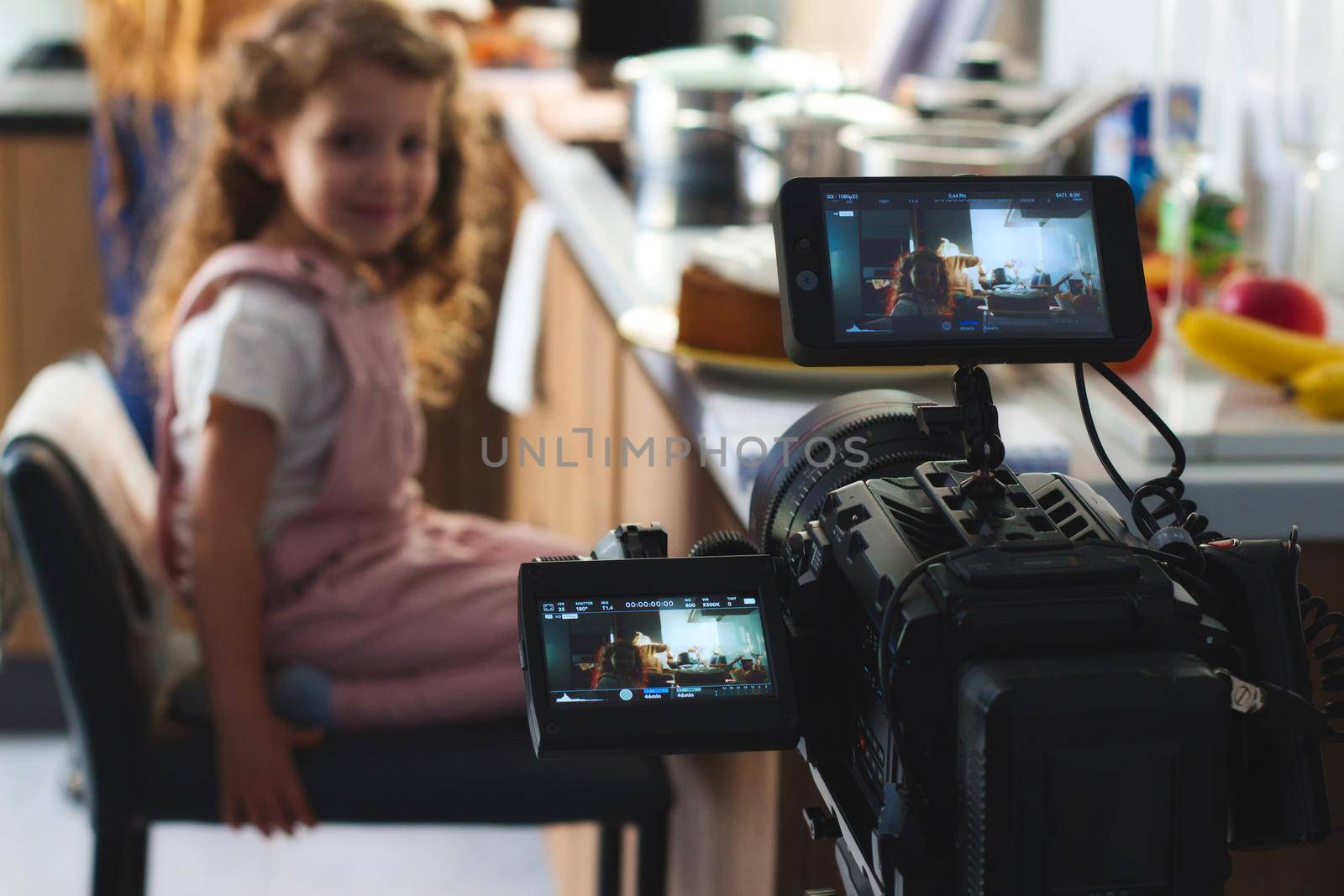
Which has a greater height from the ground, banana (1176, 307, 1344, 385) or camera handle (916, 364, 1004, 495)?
camera handle (916, 364, 1004, 495)

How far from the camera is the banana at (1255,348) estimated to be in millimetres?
1260

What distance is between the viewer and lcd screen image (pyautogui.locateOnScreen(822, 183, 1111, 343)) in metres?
0.66

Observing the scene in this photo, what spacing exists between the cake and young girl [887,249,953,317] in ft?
1.89

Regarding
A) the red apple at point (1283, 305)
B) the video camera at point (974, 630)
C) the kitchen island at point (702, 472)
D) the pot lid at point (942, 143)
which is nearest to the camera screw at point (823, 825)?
the video camera at point (974, 630)

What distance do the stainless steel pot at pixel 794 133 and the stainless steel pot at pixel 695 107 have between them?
1.6 inches

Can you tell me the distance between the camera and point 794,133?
70.8 inches

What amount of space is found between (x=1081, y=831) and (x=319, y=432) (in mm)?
1195

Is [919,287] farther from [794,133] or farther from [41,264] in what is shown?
[41,264]

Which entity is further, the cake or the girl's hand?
the girl's hand

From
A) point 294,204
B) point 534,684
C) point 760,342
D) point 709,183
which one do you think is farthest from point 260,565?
point 534,684

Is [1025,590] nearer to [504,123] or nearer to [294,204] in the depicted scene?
[294,204]

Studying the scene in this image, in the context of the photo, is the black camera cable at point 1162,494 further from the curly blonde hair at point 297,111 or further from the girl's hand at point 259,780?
the curly blonde hair at point 297,111

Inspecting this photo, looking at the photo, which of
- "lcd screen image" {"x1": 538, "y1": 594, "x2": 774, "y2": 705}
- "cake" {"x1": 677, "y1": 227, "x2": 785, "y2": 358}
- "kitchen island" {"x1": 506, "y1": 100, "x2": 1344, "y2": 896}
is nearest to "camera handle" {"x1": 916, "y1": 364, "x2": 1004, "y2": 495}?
"lcd screen image" {"x1": 538, "y1": 594, "x2": 774, "y2": 705}

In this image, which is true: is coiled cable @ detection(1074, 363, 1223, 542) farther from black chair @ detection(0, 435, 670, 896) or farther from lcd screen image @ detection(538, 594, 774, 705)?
black chair @ detection(0, 435, 670, 896)
